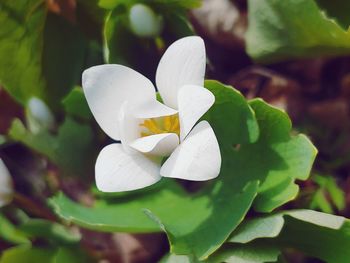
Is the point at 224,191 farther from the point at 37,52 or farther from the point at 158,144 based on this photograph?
the point at 37,52

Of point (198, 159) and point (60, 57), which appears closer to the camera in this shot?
point (198, 159)

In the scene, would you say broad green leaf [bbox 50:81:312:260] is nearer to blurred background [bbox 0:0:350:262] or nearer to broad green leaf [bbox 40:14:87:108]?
blurred background [bbox 0:0:350:262]

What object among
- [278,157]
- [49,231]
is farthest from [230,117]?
[49,231]

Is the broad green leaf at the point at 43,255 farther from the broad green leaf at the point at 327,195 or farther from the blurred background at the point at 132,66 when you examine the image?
the broad green leaf at the point at 327,195

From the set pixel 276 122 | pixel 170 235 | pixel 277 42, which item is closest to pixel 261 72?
pixel 277 42

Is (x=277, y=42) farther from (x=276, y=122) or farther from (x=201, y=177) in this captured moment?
(x=201, y=177)
